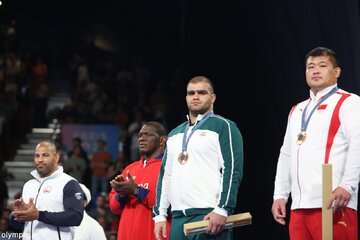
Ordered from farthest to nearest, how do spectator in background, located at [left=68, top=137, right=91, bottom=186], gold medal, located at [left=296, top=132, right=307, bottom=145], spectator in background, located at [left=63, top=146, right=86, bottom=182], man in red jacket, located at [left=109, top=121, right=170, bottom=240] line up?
spectator in background, located at [left=68, top=137, right=91, bottom=186] → spectator in background, located at [left=63, top=146, right=86, bottom=182] → man in red jacket, located at [left=109, top=121, right=170, bottom=240] → gold medal, located at [left=296, top=132, right=307, bottom=145]

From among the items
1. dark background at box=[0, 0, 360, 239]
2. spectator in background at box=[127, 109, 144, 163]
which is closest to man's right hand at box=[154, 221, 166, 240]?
dark background at box=[0, 0, 360, 239]

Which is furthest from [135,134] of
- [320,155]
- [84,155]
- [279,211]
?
[320,155]

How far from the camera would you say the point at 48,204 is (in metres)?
6.91

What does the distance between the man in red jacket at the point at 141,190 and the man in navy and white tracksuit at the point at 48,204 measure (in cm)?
36

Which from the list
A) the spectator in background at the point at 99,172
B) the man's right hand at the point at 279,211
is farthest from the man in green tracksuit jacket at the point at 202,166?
the spectator in background at the point at 99,172

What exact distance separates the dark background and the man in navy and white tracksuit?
2.55m

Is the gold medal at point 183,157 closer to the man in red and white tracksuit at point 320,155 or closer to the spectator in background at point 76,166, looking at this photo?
the man in red and white tracksuit at point 320,155

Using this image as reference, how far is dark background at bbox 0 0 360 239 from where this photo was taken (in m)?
7.90

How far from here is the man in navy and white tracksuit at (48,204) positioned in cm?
675

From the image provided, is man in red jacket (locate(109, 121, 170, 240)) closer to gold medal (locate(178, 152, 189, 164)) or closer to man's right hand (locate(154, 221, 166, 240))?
man's right hand (locate(154, 221, 166, 240))

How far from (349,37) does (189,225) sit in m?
2.87

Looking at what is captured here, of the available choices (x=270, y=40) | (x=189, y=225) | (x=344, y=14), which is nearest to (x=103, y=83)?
(x=270, y=40)

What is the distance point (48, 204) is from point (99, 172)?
786cm

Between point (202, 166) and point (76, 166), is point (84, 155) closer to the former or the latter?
point (76, 166)
